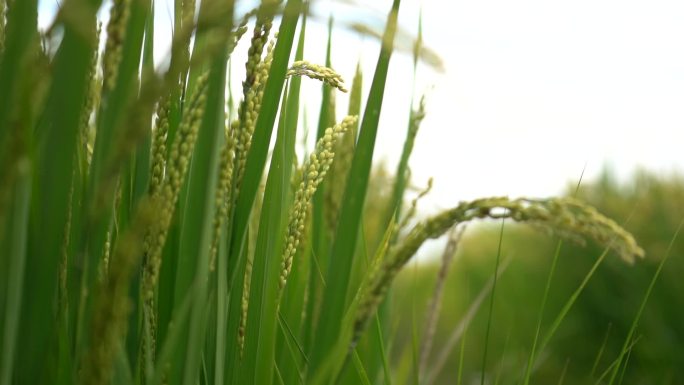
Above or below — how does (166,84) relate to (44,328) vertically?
above

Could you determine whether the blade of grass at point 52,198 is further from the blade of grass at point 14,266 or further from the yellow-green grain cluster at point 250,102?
the yellow-green grain cluster at point 250,102

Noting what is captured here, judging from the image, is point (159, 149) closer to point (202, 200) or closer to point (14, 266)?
point (202, 200)

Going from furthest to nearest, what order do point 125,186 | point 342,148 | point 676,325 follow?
1. point 676,325
2. point 342,148
3. point 125,186

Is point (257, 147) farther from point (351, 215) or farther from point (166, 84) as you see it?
point (166, 84)

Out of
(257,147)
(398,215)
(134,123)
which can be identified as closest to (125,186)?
(257,147)

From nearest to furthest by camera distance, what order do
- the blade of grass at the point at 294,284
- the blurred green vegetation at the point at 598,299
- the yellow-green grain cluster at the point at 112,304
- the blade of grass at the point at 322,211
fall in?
the yellow-green grain cluster at the point at 112,304 < the blade of grass at the point at 294,284 < the blade of grass at the point at 322,211 < the blurred green vegetation at the point at 598,299

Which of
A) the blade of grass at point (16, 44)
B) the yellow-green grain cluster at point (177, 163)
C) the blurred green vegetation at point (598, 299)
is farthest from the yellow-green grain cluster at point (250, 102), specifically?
A: the blurred green vegetation at point (598, 299)

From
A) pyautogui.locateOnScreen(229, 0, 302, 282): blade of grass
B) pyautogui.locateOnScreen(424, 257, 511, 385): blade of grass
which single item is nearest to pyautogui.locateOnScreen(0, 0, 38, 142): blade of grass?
pyautogui.locateOnScreen(229, 0, 302, 282): blade of grass

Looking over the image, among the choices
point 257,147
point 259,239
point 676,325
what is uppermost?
point 257,147

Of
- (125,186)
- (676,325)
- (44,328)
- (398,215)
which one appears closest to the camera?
(44,328)
